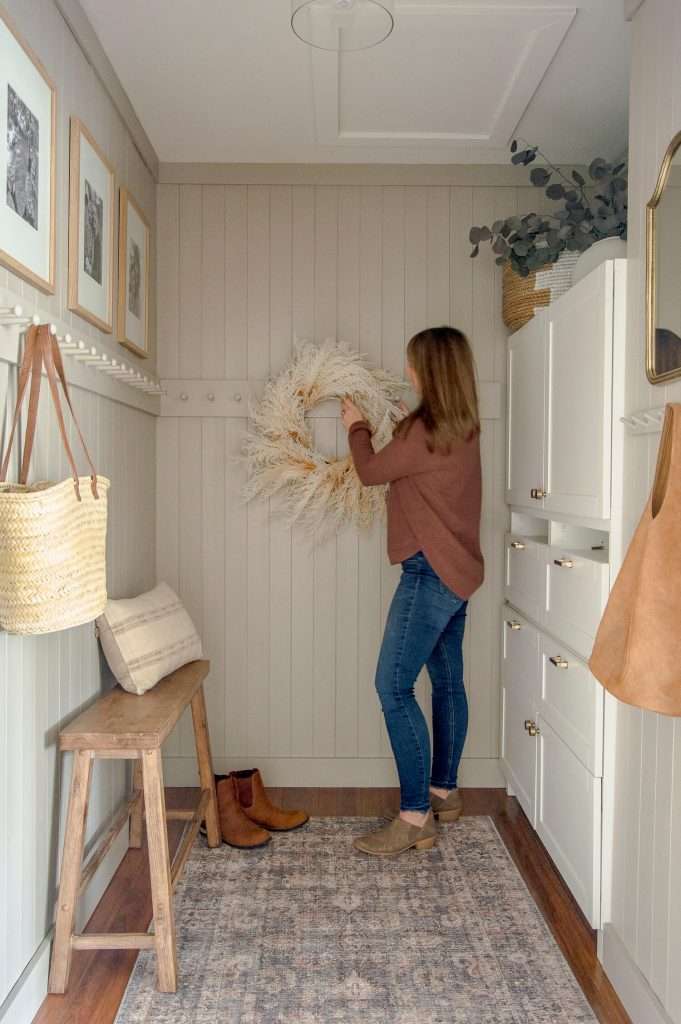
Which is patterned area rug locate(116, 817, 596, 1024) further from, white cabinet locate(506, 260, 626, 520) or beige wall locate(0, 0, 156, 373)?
beige wall locate(0, 0, 156, 373)

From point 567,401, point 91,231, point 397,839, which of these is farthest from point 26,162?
point 397,839

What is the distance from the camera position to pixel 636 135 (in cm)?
205

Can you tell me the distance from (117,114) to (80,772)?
6.33 ft

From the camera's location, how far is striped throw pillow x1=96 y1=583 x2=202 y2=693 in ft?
7.73

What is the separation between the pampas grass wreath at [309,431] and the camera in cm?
318

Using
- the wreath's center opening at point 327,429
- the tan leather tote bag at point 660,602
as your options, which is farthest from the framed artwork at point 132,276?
the tan leather tote bag at point 660,602

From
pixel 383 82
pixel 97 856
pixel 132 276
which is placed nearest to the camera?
pixel 97 856

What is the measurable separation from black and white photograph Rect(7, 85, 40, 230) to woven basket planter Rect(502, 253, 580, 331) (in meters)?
1.60

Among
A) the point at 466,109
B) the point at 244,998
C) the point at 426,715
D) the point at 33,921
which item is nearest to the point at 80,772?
the point at 33,921

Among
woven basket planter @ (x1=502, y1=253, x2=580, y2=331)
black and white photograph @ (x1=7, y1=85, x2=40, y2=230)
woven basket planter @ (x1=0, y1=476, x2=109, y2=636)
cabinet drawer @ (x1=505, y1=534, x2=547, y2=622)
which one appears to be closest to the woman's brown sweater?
cabinet drawer @ (x1=505, y1=534, x2=547, y2=622)

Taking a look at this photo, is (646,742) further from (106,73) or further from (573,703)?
(106,73)

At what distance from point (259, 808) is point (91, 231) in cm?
187

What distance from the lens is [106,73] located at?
2479mm

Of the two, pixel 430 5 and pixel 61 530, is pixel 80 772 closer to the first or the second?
pixel 61 530
